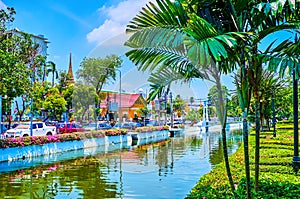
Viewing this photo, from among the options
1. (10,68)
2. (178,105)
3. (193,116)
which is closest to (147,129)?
(10,68)

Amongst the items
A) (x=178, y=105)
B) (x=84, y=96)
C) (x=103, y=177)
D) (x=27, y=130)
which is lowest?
(x=103, y=177)

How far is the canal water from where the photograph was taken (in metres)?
11.5

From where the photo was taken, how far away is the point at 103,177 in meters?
14.4

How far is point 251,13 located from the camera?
20.4 ft

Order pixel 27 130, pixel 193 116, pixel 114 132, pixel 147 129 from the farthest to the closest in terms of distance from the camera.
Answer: pixel 193 116, pixel 147 129, pixel 114 132, pixel 27 130

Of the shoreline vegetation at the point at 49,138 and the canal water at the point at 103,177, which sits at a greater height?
the shoreline vegetation at the point at 49,138

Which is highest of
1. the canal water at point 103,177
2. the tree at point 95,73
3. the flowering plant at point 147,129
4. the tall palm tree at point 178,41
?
the tree at point 95,73

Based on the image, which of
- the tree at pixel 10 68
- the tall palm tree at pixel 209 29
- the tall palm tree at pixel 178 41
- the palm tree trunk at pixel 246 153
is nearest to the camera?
the tall palm tree at pixel 178 41

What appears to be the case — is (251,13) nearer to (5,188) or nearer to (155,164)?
(5,188)

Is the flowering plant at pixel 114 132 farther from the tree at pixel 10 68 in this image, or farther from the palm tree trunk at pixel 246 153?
the palm tree trunk at pixel 246 153

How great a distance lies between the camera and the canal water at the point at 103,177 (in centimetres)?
1153

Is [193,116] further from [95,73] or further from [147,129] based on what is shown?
[147,129]

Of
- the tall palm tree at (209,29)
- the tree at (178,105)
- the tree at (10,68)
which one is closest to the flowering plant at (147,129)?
the tree at (10,68)

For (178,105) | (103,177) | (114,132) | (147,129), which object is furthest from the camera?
(178,105)
